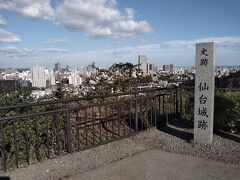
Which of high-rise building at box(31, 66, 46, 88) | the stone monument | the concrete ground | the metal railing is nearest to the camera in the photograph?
the concrete ground

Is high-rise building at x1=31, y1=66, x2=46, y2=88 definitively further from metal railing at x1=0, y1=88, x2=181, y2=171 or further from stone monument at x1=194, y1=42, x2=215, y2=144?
stone monument at x1=194, y1=42, x2=215, y2=144

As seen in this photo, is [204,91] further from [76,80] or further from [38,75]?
[38,75]

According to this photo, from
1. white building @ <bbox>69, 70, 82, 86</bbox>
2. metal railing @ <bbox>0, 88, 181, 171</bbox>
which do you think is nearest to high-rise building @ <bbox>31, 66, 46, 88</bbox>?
white building @ <bbox>69, 70, 82, 86</bbox>

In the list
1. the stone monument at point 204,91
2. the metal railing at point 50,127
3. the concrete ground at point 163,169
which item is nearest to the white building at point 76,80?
the metal railing at point 50,127

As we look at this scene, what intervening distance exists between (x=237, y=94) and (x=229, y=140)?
3.67 feet

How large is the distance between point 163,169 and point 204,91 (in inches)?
73.8

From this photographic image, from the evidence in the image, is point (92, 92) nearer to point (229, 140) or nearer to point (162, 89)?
point (162, 89)

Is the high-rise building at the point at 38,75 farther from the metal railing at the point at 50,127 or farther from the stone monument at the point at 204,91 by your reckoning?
the stone monument at the point at 204,91

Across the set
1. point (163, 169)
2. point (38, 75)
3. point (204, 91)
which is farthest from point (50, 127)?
point (38, 75)

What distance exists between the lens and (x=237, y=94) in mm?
5629

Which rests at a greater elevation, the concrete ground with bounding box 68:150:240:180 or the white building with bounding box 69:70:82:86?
the white building with bounding box 69:70:82:86

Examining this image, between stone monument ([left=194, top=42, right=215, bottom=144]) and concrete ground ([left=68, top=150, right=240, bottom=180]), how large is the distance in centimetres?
85

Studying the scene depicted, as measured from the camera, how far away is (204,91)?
4941mm

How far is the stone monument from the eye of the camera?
4.83 m
